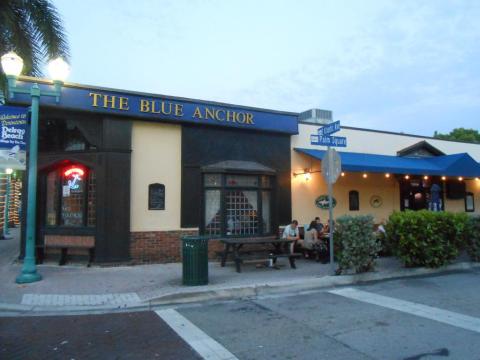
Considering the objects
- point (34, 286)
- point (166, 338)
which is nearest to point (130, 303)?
point (166, 338)

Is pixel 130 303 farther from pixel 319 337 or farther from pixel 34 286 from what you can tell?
pixel 319 337

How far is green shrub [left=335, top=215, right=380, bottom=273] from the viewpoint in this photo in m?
9.12

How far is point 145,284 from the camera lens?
28.0ft

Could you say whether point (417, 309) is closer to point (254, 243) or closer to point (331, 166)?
point (331, 166)

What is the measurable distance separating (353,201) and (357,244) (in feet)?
21.4

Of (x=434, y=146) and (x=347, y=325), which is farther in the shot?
(x=434, y=146)

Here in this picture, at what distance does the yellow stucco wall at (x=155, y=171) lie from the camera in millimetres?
11203

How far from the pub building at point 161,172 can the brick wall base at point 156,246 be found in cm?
3

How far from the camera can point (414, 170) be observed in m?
14.6

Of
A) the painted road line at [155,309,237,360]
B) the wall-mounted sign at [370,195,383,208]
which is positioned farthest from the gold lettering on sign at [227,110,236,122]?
the painted road line at [155,309,237,360]

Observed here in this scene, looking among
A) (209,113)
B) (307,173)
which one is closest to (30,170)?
(209,113)

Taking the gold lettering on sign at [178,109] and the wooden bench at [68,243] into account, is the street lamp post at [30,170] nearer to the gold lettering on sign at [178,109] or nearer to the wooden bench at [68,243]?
the wooden bench at [68,243]

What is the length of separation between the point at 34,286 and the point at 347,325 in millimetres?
6389

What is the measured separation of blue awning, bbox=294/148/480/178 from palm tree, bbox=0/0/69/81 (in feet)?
26.9
